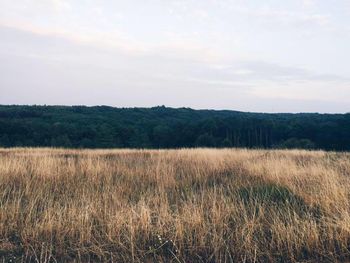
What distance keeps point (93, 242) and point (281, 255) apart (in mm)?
2102

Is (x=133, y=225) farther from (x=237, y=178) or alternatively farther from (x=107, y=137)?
(x=107, y=137)

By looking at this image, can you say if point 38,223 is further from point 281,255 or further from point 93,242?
point 281,255

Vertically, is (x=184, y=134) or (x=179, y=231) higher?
(x=179, y=231)

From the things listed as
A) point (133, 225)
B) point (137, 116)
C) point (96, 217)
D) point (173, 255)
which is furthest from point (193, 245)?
point (137, 116)

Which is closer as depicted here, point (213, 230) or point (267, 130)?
point (213, 230)

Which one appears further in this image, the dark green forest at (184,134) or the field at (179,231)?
the dark green forest at (184,134)

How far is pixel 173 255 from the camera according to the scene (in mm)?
3727

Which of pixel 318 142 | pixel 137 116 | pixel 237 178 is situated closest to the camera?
pixel 237 178

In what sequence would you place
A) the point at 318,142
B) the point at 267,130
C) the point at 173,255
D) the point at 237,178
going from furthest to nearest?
the point at 267,130, the point at 318,142, the point at 237,178, the point at 173,255

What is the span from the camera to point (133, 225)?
429cm

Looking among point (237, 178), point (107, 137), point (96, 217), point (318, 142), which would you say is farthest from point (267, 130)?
point (96, 217)

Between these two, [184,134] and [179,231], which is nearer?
[179,231]

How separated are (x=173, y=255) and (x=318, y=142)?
3890 centimetres

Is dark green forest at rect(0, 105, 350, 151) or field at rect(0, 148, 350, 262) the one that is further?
dark green forest at rect(0, 105, 350, 151)
